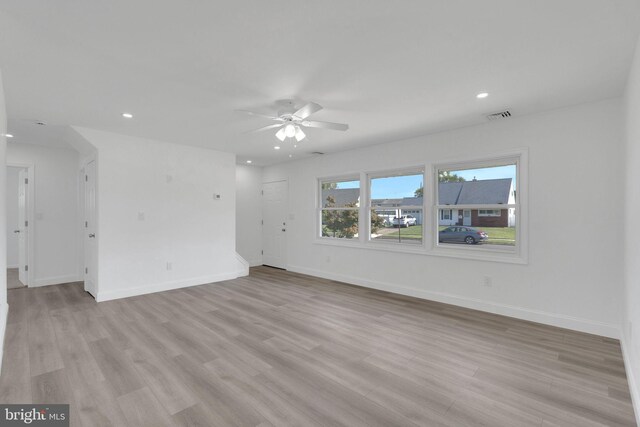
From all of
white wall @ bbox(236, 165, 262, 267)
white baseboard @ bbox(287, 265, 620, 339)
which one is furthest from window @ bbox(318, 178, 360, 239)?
white wall @ bbox(236, 165, 262, 267)

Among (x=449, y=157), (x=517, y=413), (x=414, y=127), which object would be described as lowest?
(x=517, y=413)

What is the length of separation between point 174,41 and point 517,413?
3376mm

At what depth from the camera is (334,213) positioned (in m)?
5.95

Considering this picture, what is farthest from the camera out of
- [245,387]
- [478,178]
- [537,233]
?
[478,178]

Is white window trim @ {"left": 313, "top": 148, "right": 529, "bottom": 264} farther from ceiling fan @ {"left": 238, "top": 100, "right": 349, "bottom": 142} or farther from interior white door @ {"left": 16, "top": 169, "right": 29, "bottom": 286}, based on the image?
interior white door @ {"left": 16, "top": 169, "right": 29, "bottom": 286}

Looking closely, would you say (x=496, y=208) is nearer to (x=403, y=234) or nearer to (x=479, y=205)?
(x=479, y=205)

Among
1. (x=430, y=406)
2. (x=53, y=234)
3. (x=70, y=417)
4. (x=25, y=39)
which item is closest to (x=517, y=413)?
(x=430, y=406)

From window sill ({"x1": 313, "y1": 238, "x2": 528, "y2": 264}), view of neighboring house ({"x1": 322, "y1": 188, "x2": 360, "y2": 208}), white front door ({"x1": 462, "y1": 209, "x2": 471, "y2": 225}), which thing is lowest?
window sill ({"x1": 313, "y1": 238, "x2": 528, "y2": 264})

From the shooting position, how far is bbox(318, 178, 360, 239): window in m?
5.64

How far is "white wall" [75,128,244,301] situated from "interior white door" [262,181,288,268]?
49.8 inches

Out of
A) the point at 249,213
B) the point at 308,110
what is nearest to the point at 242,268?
the point at 249,213

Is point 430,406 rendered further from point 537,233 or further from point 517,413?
point 537,233

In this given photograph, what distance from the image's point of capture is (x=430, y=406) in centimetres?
199

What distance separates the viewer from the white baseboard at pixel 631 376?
6.17ft
